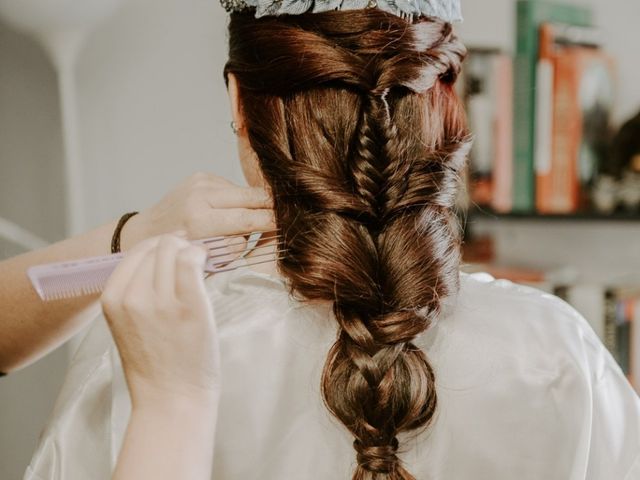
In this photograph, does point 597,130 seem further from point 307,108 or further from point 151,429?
point 151,429

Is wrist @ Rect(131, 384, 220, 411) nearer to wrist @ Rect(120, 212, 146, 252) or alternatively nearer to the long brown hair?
the long brown hair

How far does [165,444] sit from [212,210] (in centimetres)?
27

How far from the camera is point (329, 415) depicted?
2.19 feet

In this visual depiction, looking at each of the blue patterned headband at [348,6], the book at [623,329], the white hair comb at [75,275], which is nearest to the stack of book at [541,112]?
the book at [623,329]

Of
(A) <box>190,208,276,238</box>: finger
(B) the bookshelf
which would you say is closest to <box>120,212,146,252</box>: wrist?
(A) <box>190,208,276,238</box>: finger

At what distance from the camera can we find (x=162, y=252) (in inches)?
20.1

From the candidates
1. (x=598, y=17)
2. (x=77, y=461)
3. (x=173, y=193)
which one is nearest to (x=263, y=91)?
(x=173, y=193)

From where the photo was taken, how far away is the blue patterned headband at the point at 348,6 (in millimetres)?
663

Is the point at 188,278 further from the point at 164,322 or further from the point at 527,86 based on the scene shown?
the point at 527,86

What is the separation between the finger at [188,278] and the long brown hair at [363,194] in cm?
17

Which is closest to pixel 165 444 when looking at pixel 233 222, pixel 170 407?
pixel 170 407

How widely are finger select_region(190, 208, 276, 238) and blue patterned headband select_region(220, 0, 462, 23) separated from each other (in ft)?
0.62

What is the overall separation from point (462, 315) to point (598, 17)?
3.75 ft

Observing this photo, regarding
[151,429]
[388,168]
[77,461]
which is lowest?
[77,461]
